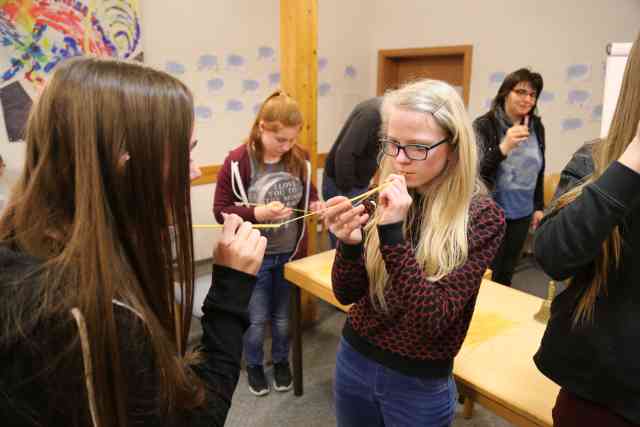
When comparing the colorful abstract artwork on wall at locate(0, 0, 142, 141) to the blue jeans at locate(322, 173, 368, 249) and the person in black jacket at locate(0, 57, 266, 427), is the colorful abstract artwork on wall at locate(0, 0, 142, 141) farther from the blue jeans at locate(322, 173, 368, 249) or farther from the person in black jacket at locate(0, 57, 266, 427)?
the person in black jacket at locate(0, 57, 266, 427)

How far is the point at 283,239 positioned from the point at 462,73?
3314 millimetres

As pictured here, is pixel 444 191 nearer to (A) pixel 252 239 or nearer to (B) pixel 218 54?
(A) pixel 252 239

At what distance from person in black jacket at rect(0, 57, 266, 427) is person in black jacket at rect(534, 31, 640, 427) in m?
0.68

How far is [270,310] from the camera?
2.39 meters

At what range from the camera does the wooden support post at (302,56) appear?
2.55 metres

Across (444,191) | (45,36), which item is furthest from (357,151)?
(45,36)

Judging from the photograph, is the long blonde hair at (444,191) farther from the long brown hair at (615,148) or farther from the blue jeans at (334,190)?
the blue jeans at (334,190)

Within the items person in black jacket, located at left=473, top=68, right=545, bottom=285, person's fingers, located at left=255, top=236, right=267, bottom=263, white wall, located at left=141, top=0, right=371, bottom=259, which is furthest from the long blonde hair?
white wall, located at left=141, top=0, right=371, bottom=259

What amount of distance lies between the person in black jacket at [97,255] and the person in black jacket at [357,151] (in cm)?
187


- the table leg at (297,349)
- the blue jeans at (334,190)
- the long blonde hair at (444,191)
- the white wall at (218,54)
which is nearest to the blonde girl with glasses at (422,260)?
the long blonde hair at (444,191)

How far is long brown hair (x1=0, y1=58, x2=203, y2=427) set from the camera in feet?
1.98

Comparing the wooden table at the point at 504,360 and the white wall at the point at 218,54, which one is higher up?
the white wall at the point at 218,54

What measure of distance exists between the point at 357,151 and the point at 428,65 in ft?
9.30

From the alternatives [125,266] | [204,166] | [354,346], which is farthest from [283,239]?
[204,166]
